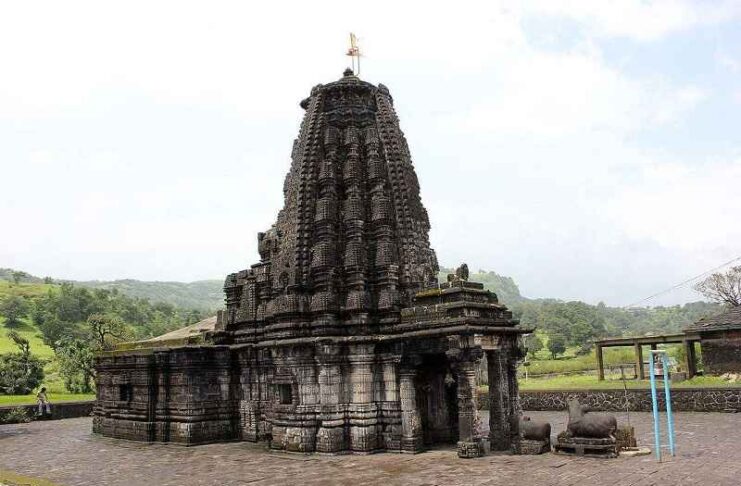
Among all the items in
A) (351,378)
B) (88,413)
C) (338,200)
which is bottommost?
(88,413)

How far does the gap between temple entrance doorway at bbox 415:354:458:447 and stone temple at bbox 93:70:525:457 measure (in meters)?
0.04

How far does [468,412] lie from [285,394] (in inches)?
232

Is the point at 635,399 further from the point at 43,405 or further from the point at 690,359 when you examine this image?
the point at 43,405

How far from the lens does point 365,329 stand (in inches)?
703

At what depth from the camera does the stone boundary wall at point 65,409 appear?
31.7m

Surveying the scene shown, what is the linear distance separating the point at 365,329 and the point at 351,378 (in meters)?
1.47

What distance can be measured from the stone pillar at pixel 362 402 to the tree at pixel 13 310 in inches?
3359

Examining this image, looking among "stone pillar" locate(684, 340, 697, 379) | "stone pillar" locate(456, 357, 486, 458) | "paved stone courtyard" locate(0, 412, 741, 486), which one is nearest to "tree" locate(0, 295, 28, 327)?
"paved stone courtyard" locate(0, 412, 741, 486)

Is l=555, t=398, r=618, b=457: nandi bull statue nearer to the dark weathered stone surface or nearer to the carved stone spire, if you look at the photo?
the carved stone spire

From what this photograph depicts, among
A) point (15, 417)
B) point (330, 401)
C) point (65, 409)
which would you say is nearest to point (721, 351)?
point (330, 401)

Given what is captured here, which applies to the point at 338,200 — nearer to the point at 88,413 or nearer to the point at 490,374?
the point at 490,374

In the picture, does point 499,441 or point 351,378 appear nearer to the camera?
point 499,441

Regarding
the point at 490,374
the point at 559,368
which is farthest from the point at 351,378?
the point at 559,368

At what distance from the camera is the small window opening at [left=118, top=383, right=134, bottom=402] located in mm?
22188
